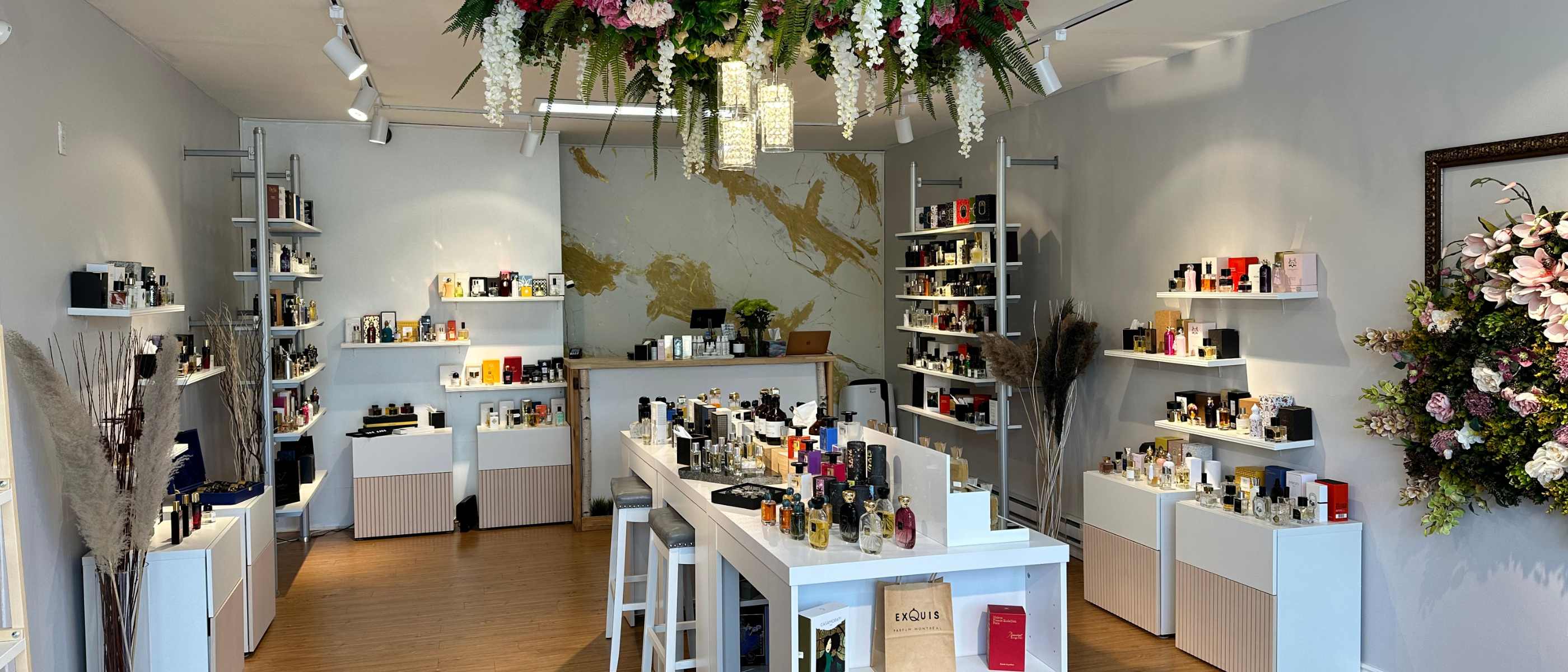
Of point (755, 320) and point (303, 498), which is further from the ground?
point (755, 320)

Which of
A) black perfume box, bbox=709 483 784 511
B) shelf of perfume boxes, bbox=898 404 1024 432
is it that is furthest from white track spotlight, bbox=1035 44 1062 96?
shelf of perfume boxes, bbox=898 404 1024 432

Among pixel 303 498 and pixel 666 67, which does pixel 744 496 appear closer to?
pixel 666 67

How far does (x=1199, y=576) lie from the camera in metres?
4.86

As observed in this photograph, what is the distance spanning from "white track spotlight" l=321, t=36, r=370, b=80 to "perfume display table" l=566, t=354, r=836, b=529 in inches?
129

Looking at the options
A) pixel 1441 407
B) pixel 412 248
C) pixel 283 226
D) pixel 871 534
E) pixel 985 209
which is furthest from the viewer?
pixel 412 248

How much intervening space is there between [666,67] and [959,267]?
188 inches

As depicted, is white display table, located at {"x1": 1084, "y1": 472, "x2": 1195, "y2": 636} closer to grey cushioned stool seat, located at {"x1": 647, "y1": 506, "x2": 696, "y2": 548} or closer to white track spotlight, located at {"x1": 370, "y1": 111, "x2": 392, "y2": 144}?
grey cushioned stool seat, located at {"x1": 647, "y1": 506, "x2": 696, "y2": 548}

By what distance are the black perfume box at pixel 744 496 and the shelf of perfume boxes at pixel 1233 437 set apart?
7.62 ft

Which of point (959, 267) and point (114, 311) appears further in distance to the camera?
point (959, 267)

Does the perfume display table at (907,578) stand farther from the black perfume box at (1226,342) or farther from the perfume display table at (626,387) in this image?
the perfume display table at (626,387)

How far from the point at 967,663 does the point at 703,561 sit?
1212mm

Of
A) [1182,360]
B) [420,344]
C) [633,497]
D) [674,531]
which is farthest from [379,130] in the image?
[1182,360]

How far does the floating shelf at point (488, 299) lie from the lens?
772 centimetres

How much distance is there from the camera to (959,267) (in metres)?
7.02
